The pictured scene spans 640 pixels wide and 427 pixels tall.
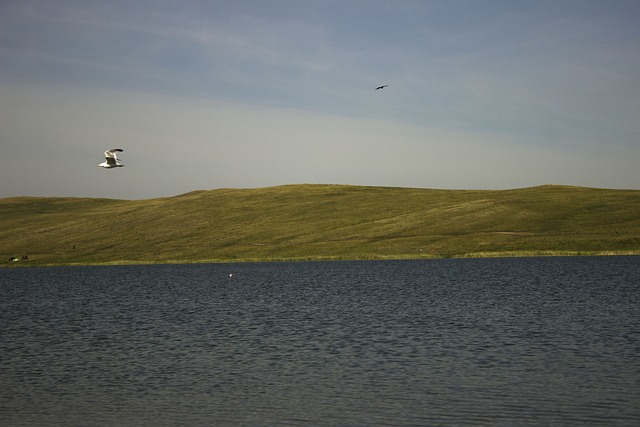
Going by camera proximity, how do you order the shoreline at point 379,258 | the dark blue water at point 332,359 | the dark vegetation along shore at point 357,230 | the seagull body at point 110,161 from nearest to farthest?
the dark blue water at point 332,359 < the seagull body at point 110,161 < the shoreline at point 379,258 < the dark vegetation along shore at point 357,230

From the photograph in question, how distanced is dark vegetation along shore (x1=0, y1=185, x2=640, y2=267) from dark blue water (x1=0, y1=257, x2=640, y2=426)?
177 ft

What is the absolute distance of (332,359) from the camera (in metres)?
35.8

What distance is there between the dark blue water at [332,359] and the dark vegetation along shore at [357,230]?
53945mm

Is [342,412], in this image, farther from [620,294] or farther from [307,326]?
[620,294]

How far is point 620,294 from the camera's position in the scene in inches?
2584

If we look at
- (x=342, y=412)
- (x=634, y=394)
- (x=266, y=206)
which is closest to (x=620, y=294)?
(x=634, y=394)

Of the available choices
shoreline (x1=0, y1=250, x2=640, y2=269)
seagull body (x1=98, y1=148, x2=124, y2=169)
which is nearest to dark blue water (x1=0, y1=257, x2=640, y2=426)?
seagull body (x1=98, y1=148, x2=124, y2=169)

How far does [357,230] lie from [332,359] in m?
118

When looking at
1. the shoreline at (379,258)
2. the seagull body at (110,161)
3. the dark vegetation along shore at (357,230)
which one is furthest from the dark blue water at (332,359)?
the dark vegetation along shore at (357,230)

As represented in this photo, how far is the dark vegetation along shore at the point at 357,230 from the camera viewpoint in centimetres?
13025

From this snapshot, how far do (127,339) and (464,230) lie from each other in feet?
340

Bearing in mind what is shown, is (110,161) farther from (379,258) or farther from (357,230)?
(357,230)

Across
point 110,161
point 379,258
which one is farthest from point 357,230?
point 110,161

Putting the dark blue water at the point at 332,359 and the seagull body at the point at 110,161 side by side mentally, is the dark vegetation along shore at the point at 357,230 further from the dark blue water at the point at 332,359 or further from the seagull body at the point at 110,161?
the seagull body at the point at 110,161
